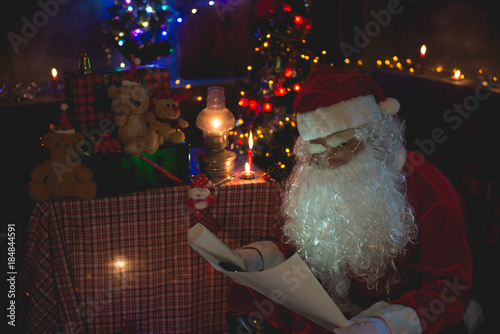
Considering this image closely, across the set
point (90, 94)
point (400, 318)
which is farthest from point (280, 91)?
point (400, 318)

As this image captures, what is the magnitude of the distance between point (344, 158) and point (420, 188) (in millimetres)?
297

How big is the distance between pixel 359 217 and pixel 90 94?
51.2 inches

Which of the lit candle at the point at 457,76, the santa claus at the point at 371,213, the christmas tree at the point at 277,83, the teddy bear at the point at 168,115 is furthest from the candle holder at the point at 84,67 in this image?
the lit candle at the point at 457,76

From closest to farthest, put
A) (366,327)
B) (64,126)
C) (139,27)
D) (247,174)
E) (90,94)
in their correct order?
1. (366,327)
2. (64,126)
3. (90,94)
4. (247,174)
5. (139,27)

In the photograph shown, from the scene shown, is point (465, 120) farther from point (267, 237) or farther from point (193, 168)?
point (193, 168)

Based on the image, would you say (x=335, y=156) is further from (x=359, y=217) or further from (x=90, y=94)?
(x=90, y=94)

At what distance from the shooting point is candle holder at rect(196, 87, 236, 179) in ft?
7.61

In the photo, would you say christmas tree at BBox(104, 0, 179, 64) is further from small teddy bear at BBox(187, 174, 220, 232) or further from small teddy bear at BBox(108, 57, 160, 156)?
small teddy bear at BBox(187, 174, 220, 232)

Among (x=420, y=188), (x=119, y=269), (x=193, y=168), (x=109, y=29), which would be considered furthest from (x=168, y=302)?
(x=109, y=29)

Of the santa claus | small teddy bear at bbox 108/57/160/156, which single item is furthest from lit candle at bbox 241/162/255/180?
the santa claus

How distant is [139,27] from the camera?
12.3ft

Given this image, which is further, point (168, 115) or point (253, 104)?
point (253, 104)

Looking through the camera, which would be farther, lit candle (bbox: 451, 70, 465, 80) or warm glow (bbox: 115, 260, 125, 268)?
lit candle (bbox: 451, 70, 465, 80)

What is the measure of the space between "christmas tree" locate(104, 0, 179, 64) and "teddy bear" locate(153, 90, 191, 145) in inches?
71.7
